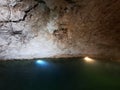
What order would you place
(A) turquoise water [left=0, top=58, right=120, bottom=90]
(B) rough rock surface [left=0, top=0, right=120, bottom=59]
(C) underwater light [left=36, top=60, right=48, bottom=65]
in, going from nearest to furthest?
(A) turquoise water [left=0, top=58, right=120, bottom=90] → (C) underwater light [left=36, top=60, right=48, bottom=65] → (B) rough rock surface [left=0, top=0, right=120, bottom=59]

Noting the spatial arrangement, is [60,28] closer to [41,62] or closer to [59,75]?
[41,62]

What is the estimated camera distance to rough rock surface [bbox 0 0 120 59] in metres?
6.53

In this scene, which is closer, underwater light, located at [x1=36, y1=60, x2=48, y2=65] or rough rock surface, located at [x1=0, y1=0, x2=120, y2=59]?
underwater light, located at [x1=36, y1=60, x2=48, y2=65]

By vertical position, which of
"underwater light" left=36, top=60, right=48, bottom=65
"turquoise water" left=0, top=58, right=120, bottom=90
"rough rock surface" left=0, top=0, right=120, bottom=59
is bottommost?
"turquoise water" left=0, top=58, right=120, bottom=90

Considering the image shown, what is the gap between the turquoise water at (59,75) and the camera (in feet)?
16.4

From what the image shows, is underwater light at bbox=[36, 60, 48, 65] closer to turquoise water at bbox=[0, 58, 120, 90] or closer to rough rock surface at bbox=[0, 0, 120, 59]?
turquoise water at bbox=[0, 58, 120, 90]

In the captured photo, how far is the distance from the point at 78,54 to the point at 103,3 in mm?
1710

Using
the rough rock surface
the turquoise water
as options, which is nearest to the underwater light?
the turquoise water

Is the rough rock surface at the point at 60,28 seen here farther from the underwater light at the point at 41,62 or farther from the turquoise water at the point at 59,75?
the turquoise water at the point at 59,75

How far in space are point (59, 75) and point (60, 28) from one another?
179 cm

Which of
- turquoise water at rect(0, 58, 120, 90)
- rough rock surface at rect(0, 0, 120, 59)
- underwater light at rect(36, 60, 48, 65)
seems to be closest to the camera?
turquoise water at rect(0, 58, 120, 90)

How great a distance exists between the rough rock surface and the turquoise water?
483mm

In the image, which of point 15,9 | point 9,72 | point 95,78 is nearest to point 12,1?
point 15,9

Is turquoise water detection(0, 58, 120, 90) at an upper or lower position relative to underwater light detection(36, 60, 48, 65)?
lower
